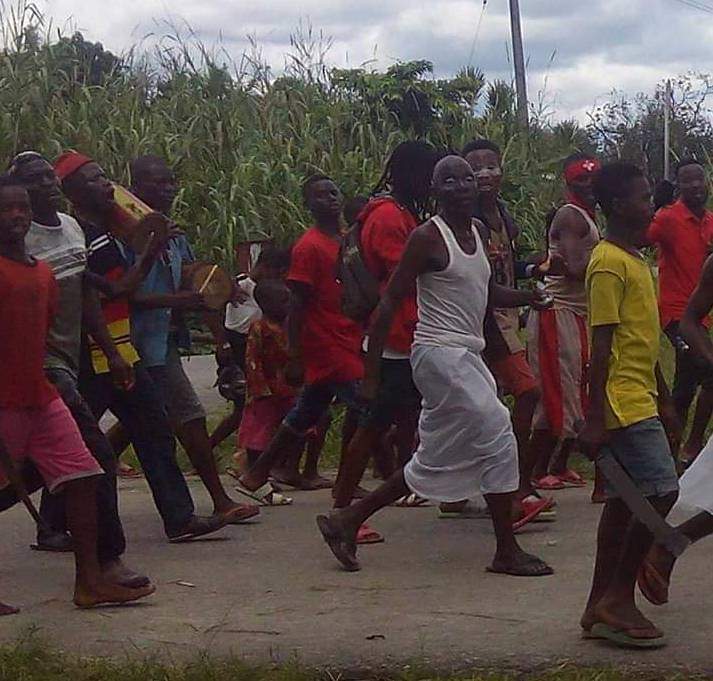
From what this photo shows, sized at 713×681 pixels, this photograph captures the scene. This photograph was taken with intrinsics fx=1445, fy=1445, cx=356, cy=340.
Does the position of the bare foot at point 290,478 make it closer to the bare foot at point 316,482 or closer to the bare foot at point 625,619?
the bare foot at point 316,482

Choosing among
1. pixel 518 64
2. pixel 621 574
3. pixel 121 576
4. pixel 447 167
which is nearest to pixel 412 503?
pixel 121 576

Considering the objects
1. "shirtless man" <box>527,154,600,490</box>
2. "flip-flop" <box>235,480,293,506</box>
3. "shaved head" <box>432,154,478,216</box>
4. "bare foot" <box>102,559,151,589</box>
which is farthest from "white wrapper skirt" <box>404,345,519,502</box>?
"flip-flop" <box>235,480,293,506</box>

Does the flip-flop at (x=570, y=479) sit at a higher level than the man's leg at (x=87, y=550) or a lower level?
lower

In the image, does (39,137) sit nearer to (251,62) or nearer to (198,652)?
(251,62)

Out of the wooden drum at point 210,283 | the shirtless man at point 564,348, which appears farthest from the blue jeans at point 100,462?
the shirtless man at point 564,348

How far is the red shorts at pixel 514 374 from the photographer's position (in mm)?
6047

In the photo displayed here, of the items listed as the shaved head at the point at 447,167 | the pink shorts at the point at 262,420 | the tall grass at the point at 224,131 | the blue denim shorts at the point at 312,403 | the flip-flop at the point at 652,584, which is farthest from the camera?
the tall grass at the point at 224,131

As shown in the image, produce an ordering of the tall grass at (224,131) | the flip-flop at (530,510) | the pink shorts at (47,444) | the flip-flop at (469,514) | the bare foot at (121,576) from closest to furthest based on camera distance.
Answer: the pink shorts at (47,444) → the bare foot at (121,576) → the flip-flop at (530,510) → the flip-flop at (469,514) → the tall grass at (224,131)

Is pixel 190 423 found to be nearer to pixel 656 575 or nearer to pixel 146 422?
pixel 146 422

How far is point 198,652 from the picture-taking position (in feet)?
14.4

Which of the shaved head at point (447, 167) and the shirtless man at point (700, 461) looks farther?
the shaved head at point (447, 167)

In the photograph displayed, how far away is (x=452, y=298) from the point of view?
17.1 feet

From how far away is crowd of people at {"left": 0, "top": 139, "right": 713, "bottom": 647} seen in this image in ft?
14.5

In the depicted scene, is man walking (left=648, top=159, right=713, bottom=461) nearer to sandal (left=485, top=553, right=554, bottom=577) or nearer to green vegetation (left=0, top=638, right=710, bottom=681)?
sandal (left=485, top=553, right=554, bottom=577)
